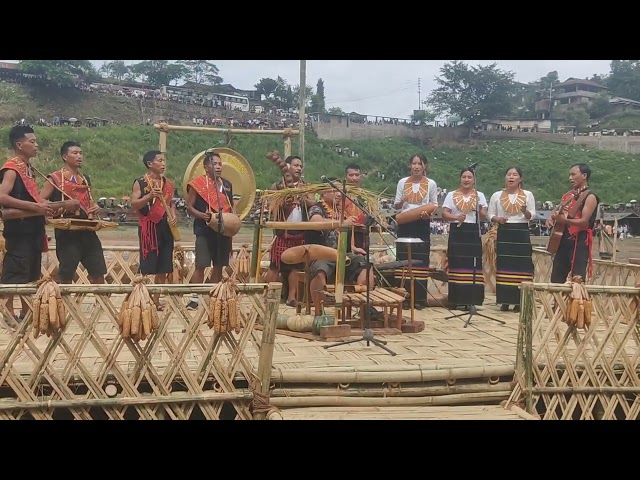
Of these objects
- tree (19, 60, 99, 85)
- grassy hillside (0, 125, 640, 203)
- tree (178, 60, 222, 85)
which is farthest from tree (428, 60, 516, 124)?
tree (19, 60, 99, 85)

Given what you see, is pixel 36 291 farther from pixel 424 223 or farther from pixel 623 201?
pixel 623 201

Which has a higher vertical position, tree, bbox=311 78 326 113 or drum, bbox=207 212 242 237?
tree, bbox=311 78 326 113

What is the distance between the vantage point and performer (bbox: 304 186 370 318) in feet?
17.8

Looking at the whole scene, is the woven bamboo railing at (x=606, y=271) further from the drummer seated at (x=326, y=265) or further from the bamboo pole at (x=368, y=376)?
the bamboo pole at (x=368, y=376)

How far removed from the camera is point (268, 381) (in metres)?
3.75

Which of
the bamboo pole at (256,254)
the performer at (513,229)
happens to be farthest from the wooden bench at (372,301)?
the performer at (513,229)

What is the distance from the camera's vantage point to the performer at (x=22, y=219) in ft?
15.3

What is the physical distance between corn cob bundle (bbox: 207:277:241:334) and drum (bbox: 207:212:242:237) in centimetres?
203

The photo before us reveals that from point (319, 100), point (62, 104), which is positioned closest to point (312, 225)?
point (62, 104)

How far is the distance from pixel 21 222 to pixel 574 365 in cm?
426

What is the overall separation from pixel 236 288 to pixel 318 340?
1.41 m

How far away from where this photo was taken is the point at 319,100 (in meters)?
46.9

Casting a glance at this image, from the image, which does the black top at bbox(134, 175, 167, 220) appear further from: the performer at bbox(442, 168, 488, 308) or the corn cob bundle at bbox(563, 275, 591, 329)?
the corn cob bundle at bbox(563, 275, 591, 329)

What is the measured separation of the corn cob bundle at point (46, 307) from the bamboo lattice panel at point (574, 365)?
283 cm
